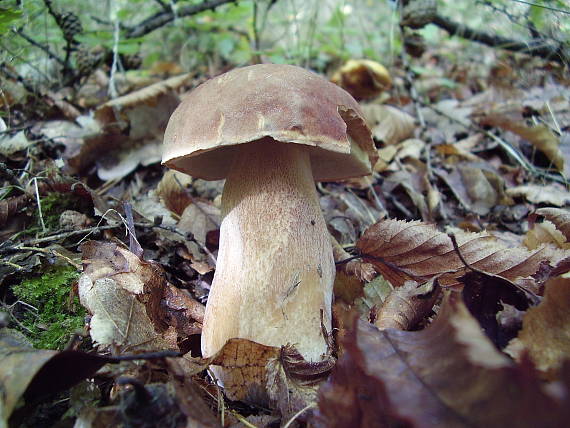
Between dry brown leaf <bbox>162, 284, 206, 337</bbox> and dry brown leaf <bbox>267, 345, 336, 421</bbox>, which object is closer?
dry brown leaf <bbox>267, 345, 336, 421</bbox>

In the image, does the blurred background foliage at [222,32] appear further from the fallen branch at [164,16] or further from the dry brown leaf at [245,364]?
the dry brown leaf at [245,364]

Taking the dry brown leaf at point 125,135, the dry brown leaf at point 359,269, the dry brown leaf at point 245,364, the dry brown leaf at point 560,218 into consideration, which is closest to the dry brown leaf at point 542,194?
the dry brown leaf at point 560,218

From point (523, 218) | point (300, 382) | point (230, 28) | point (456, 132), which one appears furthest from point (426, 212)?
point (230, 28)

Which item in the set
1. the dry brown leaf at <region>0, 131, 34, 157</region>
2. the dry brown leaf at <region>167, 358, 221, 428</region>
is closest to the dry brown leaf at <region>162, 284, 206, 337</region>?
the dry brown leaf at <region>167, 358, 221, 428</region>

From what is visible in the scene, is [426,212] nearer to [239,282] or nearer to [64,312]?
[239,282]

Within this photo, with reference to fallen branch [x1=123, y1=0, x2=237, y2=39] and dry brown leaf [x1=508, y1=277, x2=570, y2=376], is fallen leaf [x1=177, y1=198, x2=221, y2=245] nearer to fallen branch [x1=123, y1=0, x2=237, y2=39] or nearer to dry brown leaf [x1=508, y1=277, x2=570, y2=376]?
dry brown leaf [x1=508, y1=277, x2=570, y2=376]
